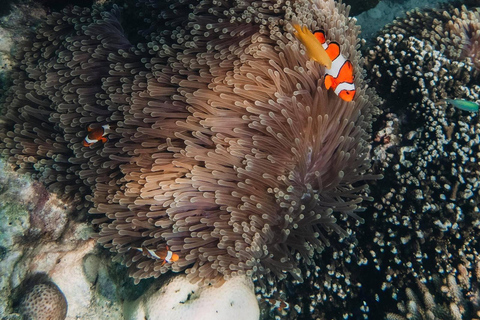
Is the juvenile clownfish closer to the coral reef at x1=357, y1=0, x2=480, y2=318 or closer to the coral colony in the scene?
the coral colony

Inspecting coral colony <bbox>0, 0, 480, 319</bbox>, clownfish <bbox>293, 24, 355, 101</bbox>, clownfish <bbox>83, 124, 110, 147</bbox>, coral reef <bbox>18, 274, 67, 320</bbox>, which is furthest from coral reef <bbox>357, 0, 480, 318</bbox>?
coral reef <bbox>18, 274, 67, 320</bbox>

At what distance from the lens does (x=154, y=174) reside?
2.39 m

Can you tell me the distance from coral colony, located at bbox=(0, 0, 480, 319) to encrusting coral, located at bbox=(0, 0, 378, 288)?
13mm

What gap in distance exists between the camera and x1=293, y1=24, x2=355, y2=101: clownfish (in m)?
2.07

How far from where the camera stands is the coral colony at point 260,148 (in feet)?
7.73

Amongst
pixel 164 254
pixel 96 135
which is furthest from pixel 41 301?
pixel 96 135

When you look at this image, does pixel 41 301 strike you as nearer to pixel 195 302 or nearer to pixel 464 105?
pixel 195 302

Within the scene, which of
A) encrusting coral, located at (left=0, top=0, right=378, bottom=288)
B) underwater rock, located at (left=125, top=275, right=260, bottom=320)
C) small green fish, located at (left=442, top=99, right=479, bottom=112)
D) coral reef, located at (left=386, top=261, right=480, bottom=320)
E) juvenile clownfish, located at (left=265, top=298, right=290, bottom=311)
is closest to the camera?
encrusting coral, located at (left=0, top=0, right=378, bottom=288)

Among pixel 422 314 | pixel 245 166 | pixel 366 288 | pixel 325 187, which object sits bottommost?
pixel 366 288

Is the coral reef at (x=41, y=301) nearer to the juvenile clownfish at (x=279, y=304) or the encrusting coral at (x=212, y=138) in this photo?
the encrusting coral at (x=212, y=138)

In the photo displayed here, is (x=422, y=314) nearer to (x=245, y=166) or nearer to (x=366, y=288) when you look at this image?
(x=366, y=288)

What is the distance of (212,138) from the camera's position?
2.31 metres

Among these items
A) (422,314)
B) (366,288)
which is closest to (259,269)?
(366,288)

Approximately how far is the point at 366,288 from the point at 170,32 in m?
2.74
